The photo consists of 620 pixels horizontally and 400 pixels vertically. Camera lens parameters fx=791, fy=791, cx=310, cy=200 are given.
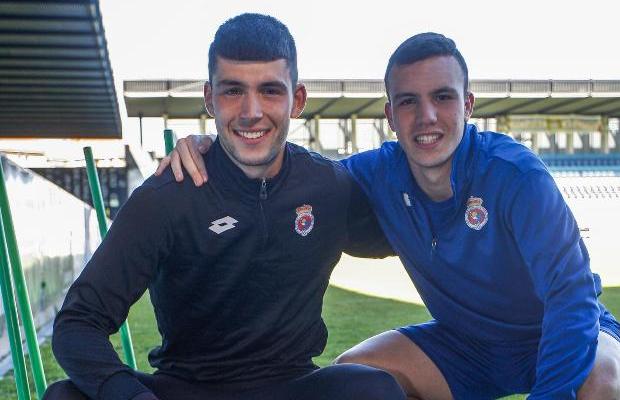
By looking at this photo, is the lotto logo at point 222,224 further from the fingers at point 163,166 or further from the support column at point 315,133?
the support column at point 315,133

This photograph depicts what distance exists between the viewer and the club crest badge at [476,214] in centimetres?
207

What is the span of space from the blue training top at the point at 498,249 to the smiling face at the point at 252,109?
1.65ft

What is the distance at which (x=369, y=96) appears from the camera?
83.4 ft

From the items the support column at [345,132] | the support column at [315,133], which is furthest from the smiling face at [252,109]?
the support column at [345,132]

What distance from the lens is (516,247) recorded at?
208 cm

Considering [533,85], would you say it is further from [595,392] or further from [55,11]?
[595,392]

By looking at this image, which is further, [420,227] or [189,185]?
[420,227]

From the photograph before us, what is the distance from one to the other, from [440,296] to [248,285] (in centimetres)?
61

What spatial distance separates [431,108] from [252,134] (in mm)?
511

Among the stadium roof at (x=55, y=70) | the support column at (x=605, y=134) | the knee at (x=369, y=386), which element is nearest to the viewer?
the knee at (x=369, y=386)

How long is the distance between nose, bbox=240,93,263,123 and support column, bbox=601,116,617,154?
31.2m

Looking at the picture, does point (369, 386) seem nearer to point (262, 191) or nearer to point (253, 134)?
point (262, 191)

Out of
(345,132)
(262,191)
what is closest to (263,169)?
(262,191)

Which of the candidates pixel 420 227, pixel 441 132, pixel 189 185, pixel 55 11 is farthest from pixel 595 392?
pixel 55 11
